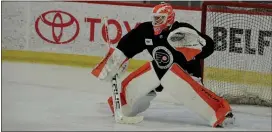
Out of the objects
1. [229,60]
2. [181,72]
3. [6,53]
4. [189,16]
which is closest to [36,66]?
[6,53]

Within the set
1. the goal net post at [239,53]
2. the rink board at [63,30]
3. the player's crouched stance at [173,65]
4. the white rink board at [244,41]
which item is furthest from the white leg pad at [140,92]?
the rink board at [63,30]

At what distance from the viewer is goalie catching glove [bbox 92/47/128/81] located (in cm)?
392

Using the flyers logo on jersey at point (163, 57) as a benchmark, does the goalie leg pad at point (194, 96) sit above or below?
below

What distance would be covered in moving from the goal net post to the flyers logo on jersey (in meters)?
0.90

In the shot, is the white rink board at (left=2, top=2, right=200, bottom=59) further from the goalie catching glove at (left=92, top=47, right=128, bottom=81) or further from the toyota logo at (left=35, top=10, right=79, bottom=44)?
the goalie catching glove at (left=92, top=47, right=128, bottom=81)

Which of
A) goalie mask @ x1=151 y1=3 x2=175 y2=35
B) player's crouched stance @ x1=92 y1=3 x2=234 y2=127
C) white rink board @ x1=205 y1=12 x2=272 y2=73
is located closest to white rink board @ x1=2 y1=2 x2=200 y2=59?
white rink board @ x1=205 y1=12 x2=272 y2=73

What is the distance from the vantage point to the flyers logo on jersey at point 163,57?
375cm

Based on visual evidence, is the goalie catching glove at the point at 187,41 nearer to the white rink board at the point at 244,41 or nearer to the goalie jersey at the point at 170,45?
the goalie jersey at the point at 170,45

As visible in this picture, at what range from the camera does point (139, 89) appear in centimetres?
385

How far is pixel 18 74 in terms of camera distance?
551cm

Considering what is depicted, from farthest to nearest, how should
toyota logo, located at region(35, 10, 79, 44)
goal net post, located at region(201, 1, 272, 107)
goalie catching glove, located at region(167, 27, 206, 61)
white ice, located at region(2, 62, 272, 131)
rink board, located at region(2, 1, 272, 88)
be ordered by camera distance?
toyota logo, located at region(35, 10, 79, 44) < rink board, located at region(2, 1, 272, 88) < goal net post, located at region(201, 1, 272, 107) < white ice, located at region(2, 62, 272, 131) < goalie catching glove, located at region(167, 27, 206, 61)

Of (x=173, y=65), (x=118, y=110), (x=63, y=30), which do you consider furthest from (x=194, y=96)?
(x=63, y=30)

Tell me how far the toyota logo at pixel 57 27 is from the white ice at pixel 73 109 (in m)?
0.49

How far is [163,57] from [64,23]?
8.26ft
